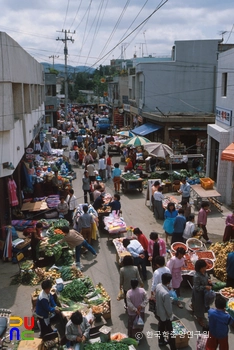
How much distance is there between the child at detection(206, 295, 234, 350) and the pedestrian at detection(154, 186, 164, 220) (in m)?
7.99

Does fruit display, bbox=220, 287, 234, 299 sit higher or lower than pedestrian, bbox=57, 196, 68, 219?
lower

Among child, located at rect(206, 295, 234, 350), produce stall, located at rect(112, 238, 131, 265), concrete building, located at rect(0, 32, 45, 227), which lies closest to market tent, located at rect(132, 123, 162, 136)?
concrete building, located at rect(0, 32, 45, 227)

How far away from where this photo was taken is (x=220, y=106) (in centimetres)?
1739

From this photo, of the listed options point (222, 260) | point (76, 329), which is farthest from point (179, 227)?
point (76, 329)

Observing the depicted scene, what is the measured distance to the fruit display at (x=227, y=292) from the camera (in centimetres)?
784

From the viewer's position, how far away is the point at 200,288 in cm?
723

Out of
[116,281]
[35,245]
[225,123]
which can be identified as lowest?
[116,281]

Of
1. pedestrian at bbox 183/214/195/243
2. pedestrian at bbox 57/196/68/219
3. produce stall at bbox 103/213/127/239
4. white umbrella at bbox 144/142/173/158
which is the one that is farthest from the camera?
white umbrella at bbox 144/142/173/158

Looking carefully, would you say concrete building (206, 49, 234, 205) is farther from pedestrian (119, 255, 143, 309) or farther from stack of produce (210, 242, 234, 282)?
pedestrian (119, 255, 143, 309)

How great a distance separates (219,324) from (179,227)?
467cm

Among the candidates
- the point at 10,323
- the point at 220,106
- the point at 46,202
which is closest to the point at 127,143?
the point at 220,106

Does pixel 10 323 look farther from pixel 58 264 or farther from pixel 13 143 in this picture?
pixel 13 143

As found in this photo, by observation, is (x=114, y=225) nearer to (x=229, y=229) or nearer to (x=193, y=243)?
(x=193, y=243)

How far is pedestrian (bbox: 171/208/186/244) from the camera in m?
10.5
